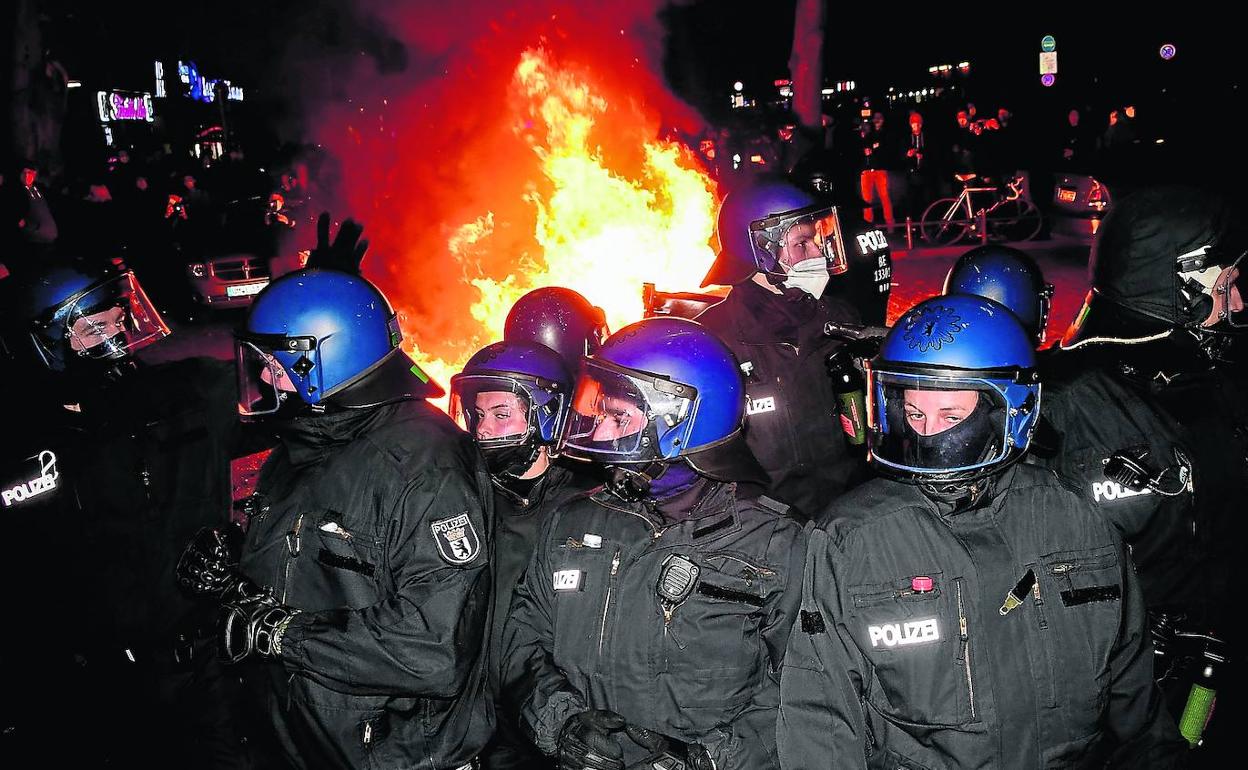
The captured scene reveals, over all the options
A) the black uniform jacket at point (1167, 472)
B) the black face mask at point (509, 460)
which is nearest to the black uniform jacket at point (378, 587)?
the black face mask at point (509, 460)

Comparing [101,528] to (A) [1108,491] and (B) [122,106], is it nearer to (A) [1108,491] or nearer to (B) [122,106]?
(A) [1108,491]

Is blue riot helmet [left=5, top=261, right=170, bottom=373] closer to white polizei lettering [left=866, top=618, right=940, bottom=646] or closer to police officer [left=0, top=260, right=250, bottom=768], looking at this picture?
police officer [left=0, top=260, right=250, bottom=768]

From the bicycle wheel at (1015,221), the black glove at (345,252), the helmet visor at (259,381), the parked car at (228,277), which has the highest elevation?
the black glove at (345,252)

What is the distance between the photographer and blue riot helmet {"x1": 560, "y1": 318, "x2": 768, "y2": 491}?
3623mm

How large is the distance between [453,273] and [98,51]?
35.0 meters

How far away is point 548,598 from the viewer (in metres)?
3.48

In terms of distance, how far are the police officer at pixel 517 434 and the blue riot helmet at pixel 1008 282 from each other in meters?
2.92

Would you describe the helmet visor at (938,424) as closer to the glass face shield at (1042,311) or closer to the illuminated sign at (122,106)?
the glass face shield at (1042,311)

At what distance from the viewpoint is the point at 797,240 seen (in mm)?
5676

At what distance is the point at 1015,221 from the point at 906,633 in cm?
1933

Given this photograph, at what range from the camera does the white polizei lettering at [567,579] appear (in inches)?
133

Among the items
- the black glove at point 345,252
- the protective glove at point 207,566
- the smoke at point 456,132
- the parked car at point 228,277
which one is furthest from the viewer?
the parked car at point 228,277

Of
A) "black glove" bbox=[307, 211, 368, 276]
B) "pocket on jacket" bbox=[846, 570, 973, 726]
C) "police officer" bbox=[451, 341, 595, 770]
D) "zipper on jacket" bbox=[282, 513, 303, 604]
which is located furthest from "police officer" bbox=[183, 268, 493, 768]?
"pocket on jacket" bbox=[846, 570, 973, 726]

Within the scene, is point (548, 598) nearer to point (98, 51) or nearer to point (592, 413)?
point (592, 413)
